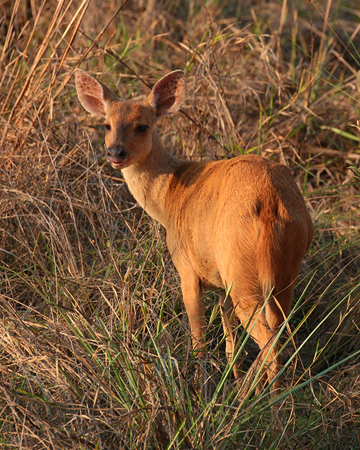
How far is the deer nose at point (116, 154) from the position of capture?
3.76m

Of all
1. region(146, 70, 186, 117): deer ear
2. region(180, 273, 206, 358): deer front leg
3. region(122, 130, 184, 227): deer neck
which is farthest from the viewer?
region(146, 70, 186, 117): deer ear

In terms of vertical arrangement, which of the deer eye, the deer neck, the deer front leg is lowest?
the deer front leg

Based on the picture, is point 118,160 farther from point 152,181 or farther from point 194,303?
point 194,303

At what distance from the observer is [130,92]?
555 centimetres

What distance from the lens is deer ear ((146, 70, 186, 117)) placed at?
4230 mm

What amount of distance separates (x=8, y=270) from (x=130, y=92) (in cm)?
219

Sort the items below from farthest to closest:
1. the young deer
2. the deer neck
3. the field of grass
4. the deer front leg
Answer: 1. the deer neck
2. the deer front leg
3. the young deer
4. the field of grass

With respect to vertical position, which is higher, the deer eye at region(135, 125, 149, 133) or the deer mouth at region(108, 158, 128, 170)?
the deer eye at region(135, 125, 149, 133)

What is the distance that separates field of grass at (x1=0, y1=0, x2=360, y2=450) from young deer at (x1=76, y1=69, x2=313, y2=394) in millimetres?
185

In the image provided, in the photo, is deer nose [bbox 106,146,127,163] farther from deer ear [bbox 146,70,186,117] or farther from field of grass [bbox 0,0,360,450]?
deer ear [bbox 146,70,186,117]

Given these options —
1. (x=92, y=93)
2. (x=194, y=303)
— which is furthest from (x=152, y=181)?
(x=194, y=303)

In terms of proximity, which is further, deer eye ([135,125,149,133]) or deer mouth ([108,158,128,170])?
deer eye ([135,125,149,133])

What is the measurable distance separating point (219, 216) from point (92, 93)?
1.67 m

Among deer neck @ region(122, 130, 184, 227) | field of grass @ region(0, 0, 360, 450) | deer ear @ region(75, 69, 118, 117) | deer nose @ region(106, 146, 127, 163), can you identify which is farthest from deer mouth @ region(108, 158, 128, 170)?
deer ear @ region(75, 69, 118, 117)
